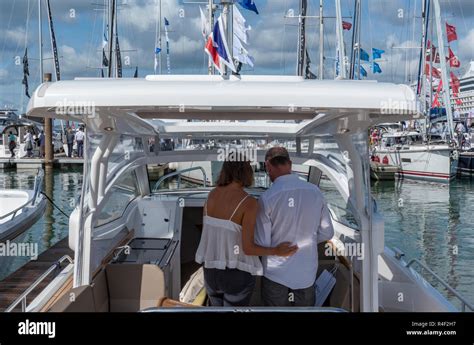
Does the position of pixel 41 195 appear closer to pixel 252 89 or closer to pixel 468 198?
pixel 252 89

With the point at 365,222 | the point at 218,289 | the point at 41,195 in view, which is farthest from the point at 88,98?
the point at 41,195

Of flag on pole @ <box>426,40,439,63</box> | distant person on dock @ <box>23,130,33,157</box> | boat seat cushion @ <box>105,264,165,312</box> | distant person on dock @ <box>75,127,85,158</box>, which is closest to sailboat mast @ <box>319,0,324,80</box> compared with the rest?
flag on pole @ <box>426,40,439,63</box>

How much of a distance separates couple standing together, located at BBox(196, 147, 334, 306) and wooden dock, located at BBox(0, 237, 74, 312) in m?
3.42

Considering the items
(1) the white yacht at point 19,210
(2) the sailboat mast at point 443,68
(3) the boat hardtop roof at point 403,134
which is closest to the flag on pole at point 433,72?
(3) the boat hardtop roof at point 403,134

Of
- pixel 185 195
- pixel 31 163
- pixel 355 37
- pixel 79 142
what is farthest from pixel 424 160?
pixel 185 195

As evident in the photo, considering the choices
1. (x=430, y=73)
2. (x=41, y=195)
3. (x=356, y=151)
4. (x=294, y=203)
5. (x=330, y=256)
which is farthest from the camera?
(x=430, y=73)

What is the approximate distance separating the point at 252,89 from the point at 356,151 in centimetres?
120

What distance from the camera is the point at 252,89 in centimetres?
270

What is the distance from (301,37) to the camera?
28.5 m

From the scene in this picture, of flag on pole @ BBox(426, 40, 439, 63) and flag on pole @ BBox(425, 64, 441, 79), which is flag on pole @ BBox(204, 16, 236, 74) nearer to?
flag on pole @ BBox(426, 40, 439, 63)

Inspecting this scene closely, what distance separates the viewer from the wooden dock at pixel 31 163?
28.5 meters

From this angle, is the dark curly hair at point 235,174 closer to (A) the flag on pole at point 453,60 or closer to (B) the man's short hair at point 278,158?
(B) the man's short hair at point 278,158

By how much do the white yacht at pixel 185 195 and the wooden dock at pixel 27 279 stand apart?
1828mm

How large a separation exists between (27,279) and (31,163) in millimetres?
22588
